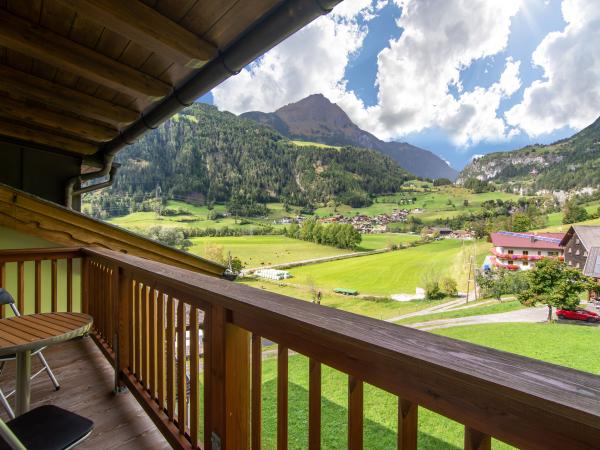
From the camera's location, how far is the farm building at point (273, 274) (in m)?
12.9

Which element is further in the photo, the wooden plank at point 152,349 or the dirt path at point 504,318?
the dirt path at point 504,318

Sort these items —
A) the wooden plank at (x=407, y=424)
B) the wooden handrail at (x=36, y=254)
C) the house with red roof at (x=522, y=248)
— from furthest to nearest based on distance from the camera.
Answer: the house with red roof at (x=522, y=248)
the wooden handrail at (x=36, y=254)
the wooden plank at (x=407, y=424)

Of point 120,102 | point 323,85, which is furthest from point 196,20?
point 323,85

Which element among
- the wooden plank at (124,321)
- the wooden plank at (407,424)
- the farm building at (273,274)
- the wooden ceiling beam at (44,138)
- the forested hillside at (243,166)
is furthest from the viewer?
the forested hillside at (243,166)

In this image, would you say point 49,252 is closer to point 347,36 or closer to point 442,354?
point 442,354

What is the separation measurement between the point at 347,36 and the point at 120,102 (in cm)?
2092

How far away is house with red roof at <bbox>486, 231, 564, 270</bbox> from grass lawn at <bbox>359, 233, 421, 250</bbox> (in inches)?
211

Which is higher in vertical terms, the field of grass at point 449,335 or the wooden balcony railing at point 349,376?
the wooden balcony railing at point 349,376

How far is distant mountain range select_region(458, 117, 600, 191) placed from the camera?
10.0 m

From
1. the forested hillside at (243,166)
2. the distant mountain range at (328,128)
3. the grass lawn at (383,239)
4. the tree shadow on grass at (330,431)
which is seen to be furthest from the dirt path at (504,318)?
the distant mountain range at (328,128)

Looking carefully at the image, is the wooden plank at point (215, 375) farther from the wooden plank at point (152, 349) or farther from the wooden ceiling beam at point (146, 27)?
the wooden ceiling beam at point (146, 27)

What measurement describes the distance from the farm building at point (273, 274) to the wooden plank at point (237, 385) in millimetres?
11694

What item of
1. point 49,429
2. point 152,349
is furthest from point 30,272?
point 49,429

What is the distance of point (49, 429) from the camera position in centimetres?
106
